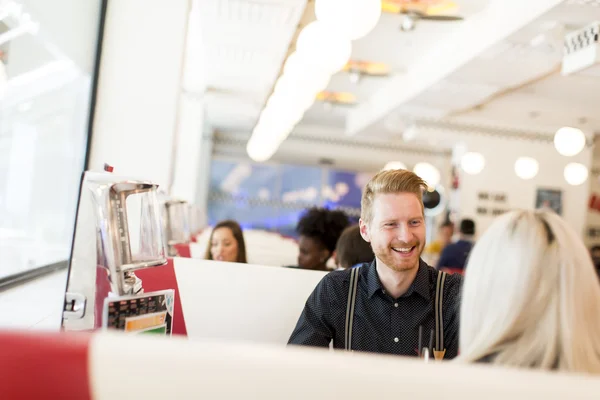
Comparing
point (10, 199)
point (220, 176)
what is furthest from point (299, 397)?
point (220, 176)

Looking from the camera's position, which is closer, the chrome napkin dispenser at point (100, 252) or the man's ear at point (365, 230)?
the chrome napkin dispenser at point (100, 252)

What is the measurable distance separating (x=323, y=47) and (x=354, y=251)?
41.3 inches

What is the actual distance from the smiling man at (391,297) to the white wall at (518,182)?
28.4ft

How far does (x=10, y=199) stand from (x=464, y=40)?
482 centimetres

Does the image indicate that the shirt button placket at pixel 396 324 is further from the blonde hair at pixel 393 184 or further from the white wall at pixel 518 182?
the white wall at pixel 518 182

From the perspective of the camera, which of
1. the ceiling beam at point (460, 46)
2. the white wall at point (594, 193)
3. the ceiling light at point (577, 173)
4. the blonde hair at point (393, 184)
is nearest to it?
the blonde hair at point (393, 184)

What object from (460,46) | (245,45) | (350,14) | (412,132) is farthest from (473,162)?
(350,14)

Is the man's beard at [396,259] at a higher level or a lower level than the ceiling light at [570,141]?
lower

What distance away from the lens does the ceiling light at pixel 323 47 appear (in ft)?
9.50

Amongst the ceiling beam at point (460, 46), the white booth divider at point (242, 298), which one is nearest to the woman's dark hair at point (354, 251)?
the white booth divider at point (242, 298)

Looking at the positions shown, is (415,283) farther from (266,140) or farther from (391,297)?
(266,140)

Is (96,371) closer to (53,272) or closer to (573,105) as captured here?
(53,272)

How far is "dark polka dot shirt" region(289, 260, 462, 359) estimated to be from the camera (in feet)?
5.89

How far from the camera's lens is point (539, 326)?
0.99m
